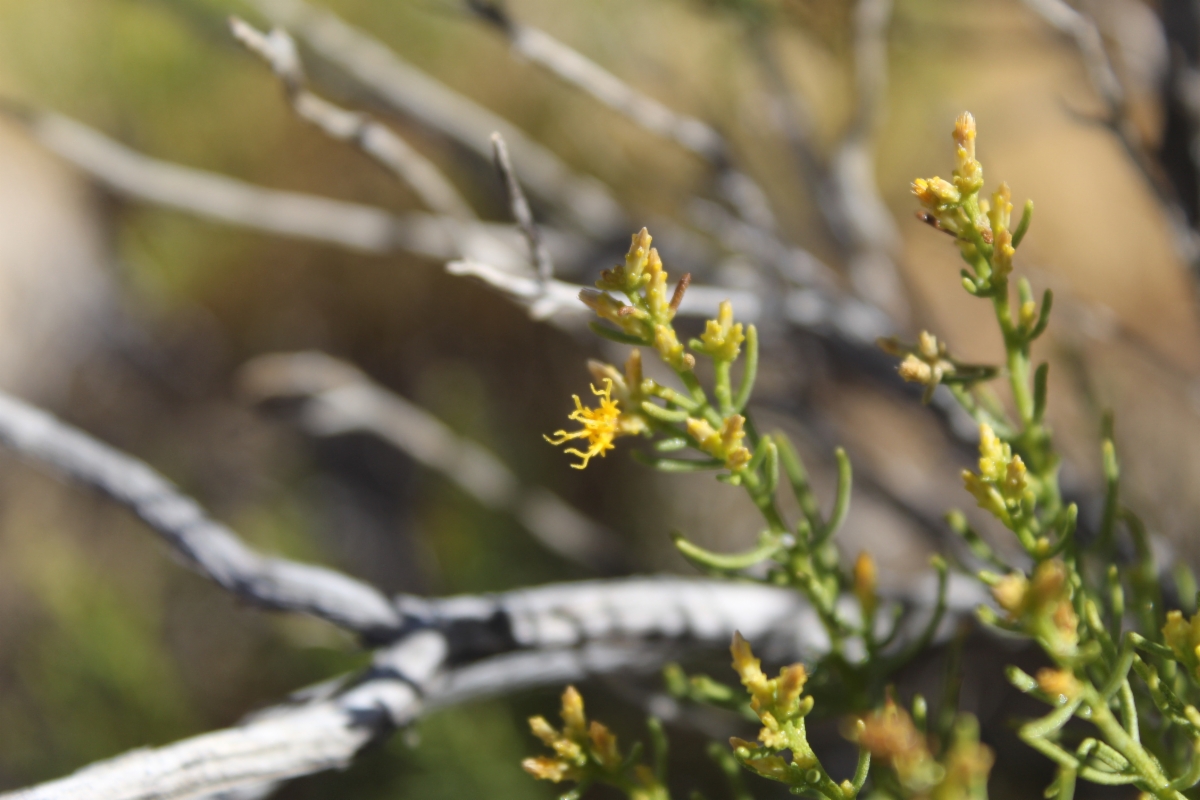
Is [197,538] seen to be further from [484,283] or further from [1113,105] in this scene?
[1113,105]

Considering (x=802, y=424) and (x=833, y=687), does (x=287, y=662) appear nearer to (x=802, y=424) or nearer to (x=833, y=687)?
(x=802, y=424)

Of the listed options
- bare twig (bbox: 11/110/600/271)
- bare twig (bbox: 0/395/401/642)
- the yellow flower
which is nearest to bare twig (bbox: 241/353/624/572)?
bare twig (bbox: 11/110/600/271)

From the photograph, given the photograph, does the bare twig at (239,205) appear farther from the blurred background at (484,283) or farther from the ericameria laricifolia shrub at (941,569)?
the ericameria laricifolia shrub at (941,569)

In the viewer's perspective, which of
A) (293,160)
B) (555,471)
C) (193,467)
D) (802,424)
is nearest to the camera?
(802,424)

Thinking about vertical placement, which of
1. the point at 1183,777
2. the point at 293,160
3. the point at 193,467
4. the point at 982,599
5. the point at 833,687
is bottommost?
the point at 193,467

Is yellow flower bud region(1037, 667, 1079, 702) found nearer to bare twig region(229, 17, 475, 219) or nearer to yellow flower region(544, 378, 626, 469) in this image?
yellow flower region(544, 378, 626, 469)

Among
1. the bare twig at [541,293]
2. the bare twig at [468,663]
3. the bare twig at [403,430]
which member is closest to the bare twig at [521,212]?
the bare twig at [541,293]

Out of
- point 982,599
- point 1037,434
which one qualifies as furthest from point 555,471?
point 1037,434
